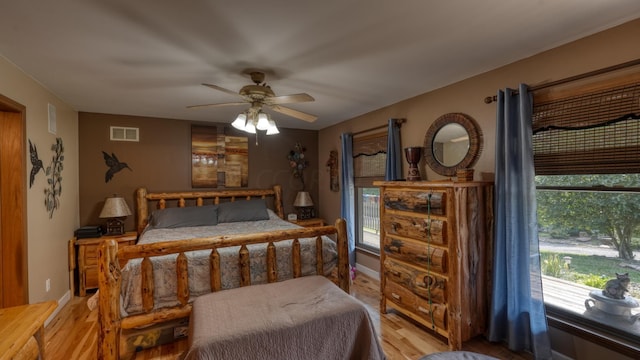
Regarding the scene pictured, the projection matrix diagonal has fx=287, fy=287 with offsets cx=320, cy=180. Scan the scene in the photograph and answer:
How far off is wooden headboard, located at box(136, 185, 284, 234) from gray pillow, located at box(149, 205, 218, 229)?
228mm

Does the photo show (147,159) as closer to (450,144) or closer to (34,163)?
(34,163)

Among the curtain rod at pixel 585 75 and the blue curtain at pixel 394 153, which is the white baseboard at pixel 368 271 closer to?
the blue curtain at pixel 394 153

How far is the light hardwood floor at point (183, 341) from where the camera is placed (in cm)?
230

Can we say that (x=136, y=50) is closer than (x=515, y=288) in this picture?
Yes

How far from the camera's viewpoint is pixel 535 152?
7.27 ft

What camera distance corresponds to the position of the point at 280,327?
1676mm

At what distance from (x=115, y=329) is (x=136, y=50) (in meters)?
1.97

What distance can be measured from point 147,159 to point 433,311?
4.16 meters

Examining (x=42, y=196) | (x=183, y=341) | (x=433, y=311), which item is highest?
(x=42, y=196)

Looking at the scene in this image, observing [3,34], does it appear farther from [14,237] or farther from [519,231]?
[519,231]

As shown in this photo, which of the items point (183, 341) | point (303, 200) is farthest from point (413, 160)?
point (183, 341)

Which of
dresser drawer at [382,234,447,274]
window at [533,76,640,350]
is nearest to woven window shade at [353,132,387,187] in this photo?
dresser drawer at [382,234,447,274]

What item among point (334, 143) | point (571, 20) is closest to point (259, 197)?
point (334, 143)

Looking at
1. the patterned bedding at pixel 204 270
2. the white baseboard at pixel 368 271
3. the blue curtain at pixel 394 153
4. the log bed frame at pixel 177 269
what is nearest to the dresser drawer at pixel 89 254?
the patterned bedding at pixel 204 270
